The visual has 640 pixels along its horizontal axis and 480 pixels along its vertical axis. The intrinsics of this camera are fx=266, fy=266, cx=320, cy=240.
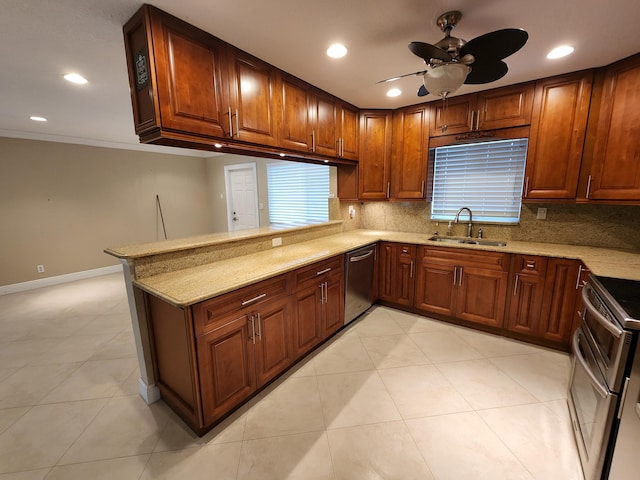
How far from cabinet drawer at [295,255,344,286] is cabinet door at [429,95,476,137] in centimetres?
182

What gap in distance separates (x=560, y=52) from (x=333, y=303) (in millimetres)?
2631

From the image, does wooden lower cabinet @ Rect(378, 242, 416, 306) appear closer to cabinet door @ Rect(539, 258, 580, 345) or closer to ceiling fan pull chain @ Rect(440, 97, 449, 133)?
cabinet door @ Rect(539, 258, 580, 345)

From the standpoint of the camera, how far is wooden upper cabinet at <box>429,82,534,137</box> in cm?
252

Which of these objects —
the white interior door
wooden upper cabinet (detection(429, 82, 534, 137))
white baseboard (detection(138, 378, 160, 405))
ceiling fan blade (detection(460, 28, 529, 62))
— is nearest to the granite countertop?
white baseboard (detection(138, 378, 160, 405))

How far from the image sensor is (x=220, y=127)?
180 centimetres

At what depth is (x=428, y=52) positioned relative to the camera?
1.39 m

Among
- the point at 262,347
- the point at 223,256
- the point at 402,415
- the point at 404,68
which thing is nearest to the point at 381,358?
the point at 402,415

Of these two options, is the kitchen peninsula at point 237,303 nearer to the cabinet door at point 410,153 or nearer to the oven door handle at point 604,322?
the oven door handle at point 604,322

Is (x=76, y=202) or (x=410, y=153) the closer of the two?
(x=410, y=153)

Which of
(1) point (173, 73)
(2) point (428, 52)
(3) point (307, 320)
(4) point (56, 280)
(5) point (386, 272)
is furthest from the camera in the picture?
(4) point (56, 280)

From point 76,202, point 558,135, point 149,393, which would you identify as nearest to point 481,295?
point 558,135

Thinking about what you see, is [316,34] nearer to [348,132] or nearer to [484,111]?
[348,132]

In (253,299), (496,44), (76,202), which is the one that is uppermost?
(496,44)

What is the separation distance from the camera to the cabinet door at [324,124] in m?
2.60
